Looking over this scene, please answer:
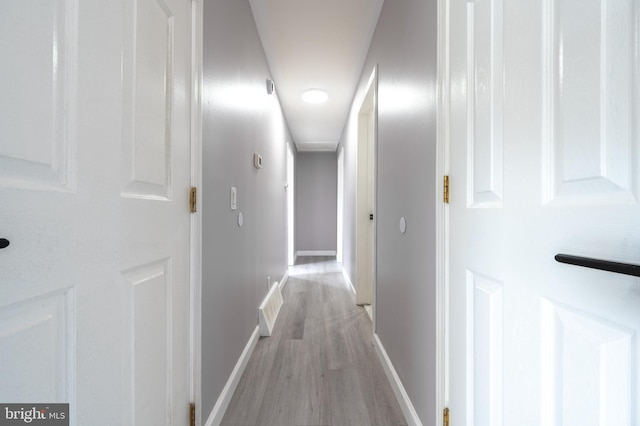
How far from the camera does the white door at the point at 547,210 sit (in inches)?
19.2

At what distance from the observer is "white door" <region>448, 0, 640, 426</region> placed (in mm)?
487

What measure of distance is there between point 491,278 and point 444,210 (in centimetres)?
34

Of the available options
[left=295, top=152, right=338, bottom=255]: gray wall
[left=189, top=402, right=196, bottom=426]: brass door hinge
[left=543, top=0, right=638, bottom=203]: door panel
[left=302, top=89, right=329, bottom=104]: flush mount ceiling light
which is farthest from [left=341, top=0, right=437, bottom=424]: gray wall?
[left=295, top=152, right=338, bottom=255]: gray wall

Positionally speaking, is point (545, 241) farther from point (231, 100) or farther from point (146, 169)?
point (231, 100)

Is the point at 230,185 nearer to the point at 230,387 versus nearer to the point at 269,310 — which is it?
the point at 230,387

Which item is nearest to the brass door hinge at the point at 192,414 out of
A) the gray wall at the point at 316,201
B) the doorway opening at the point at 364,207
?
the doorway opening at the point at 364,207

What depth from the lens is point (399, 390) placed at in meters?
1.58

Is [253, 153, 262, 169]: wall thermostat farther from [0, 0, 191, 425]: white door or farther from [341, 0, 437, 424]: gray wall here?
[0, 0, 191, 425]: white door

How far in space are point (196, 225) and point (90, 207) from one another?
0.54 metres

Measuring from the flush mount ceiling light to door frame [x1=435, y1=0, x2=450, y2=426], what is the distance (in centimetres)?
257

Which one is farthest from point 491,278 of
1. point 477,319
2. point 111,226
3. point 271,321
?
point 271,321

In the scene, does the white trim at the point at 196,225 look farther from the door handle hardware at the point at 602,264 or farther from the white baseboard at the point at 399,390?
the door handle hardware at the point at 602,264

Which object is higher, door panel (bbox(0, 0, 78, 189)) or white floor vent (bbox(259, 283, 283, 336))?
door panel (bbox(0, 0, 78, 189))

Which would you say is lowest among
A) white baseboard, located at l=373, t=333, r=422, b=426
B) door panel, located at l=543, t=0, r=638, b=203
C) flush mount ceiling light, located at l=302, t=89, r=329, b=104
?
white baseboard, located at l=373, t=333, r=422, b=426
